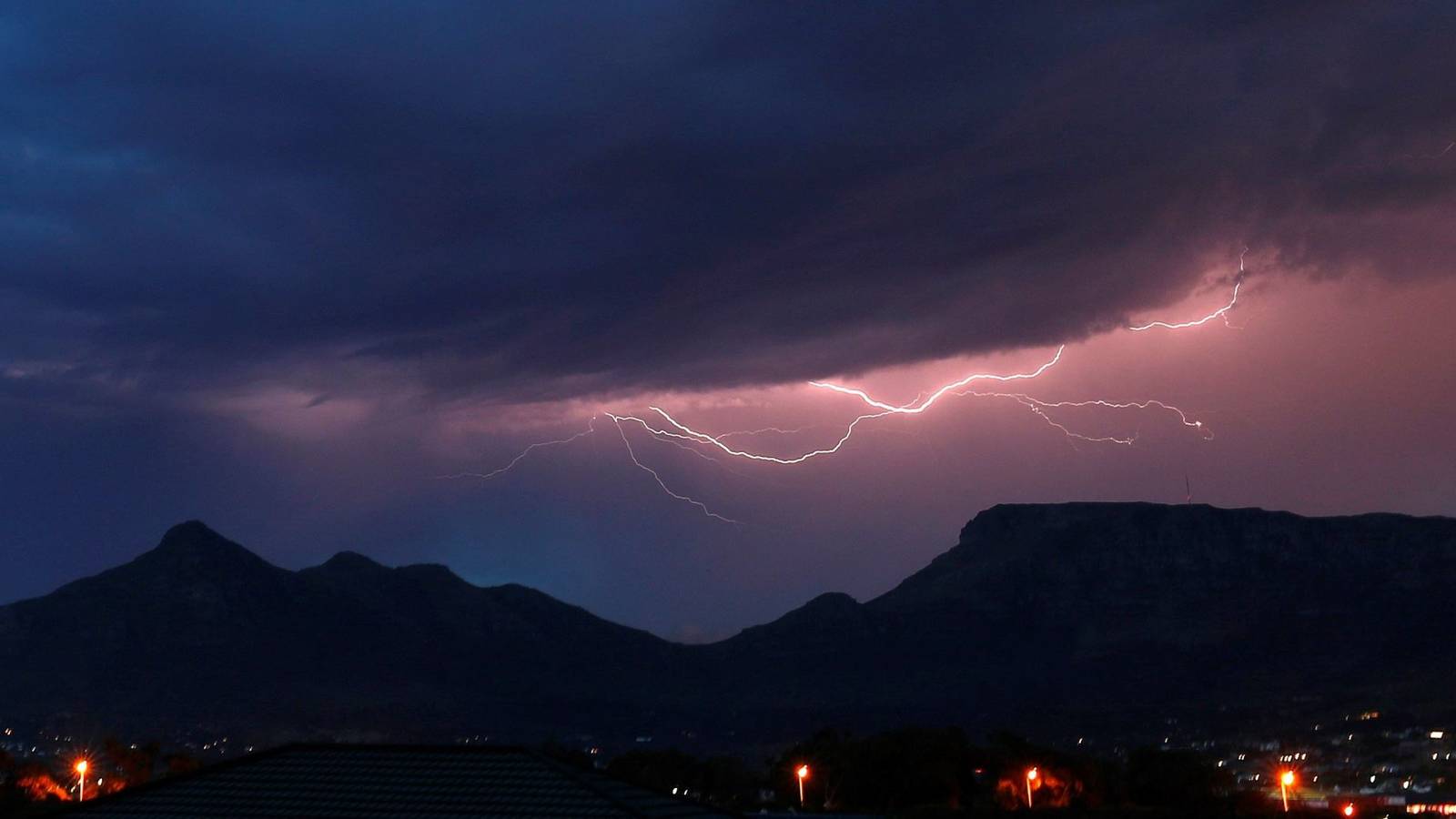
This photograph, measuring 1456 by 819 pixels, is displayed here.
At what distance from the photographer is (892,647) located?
180m

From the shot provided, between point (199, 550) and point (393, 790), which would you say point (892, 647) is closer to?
point (199, 550)

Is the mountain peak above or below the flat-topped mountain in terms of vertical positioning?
above

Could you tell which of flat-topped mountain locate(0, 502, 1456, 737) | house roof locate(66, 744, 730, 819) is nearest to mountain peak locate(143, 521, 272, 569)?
flat-topped mountain locate(0, 502, 1456, 737)

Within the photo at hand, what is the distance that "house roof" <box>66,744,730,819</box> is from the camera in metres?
26.5

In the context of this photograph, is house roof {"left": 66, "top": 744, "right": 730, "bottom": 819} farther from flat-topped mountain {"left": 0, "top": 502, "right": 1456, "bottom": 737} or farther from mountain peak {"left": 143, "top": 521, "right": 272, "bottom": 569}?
mountain peak {"left": 143, "top": 521, "right": 272, "bottom": 569}

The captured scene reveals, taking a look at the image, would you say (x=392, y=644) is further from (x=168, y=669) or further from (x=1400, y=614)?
(x=1400, y=614)

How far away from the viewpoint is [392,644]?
195250mm

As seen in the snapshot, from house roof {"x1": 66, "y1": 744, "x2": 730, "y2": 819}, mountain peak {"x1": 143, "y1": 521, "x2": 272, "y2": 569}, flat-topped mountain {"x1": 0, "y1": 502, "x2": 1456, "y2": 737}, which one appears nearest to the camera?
house roof {"x1": 66, "y1": 744, "x2": 730, "y2": 819}

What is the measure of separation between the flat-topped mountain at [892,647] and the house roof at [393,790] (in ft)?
387

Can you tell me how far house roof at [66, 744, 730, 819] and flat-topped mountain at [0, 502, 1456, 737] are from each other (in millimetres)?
118107

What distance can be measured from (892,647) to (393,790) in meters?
157

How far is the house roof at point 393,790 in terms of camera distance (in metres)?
26.5

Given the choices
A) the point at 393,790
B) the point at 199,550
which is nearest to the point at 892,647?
the point at 199,550

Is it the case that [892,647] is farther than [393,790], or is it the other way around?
[892,647]
